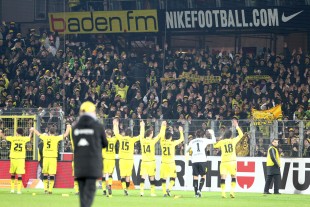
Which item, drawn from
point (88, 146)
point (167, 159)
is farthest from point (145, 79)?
point (88, 146)

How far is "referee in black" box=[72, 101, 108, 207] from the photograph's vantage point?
15.5 m

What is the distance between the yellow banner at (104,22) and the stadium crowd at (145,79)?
576 millimetres

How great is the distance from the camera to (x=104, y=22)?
146 feet

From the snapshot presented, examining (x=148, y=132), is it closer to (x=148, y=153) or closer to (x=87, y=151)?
(x=148, y=153)

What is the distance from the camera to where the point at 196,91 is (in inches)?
1539

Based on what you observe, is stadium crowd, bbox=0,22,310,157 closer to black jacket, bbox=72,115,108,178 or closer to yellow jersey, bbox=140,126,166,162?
yellow jersey, bbox=140,126,166,162

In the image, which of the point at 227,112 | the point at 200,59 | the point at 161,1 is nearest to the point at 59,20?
the point at 161,1

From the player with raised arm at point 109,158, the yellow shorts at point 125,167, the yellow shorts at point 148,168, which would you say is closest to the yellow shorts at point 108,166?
the player with raised arm at point 109,158

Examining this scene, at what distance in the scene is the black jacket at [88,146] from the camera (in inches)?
611

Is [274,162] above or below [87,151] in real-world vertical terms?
below

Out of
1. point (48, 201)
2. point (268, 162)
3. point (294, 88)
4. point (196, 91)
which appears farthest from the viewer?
point (196, 91)

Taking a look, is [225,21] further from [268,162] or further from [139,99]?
[268,162]

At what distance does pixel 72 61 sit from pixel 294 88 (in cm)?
1062

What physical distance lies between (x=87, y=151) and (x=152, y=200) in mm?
11935
